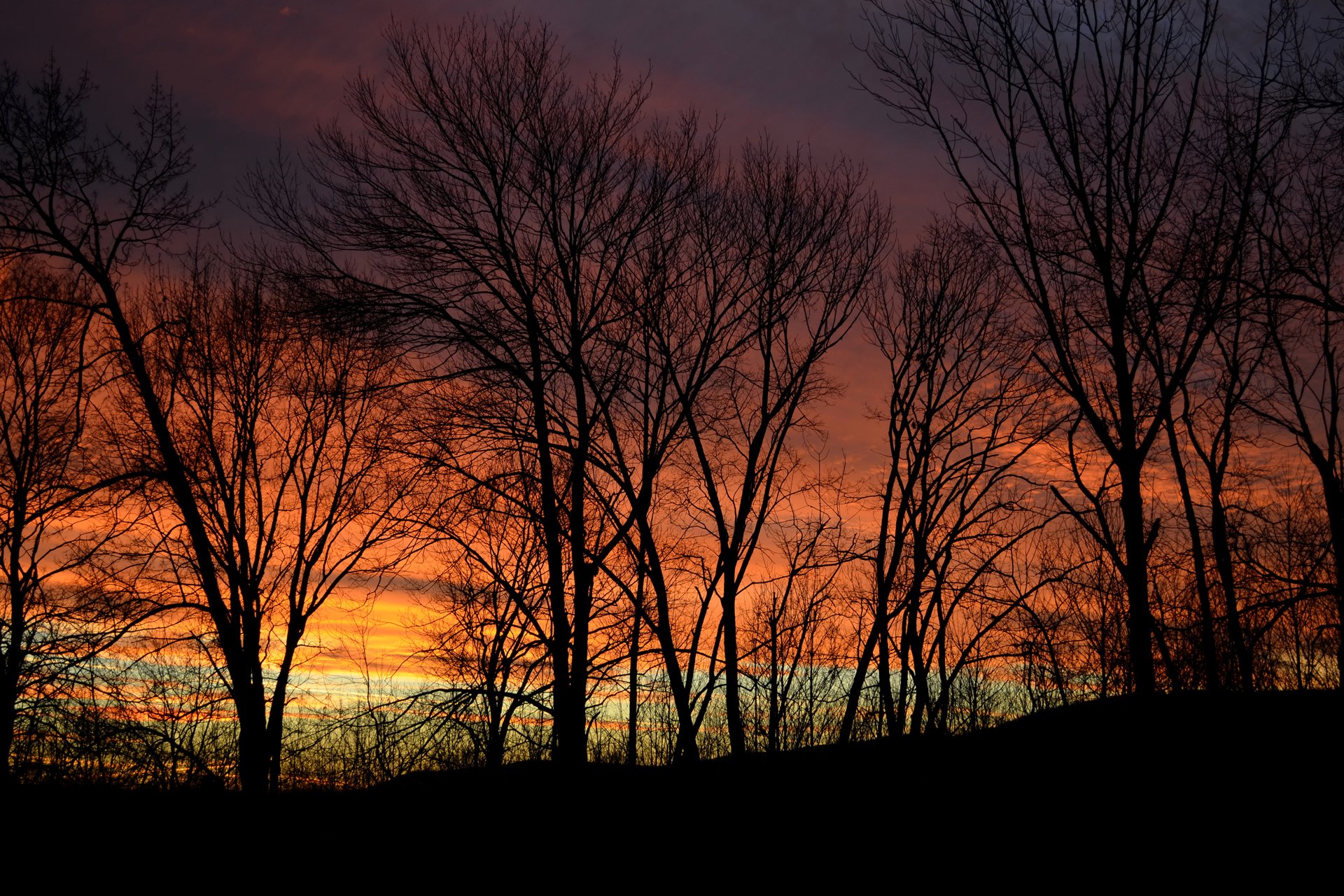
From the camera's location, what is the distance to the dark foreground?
7121 mm

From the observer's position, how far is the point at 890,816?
28.3 ft

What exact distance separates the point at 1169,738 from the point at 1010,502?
45.7 feet

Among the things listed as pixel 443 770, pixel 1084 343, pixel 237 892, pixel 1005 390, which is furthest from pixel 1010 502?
pixel 237 892

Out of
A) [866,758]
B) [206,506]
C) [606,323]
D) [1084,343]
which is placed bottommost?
[866,758]

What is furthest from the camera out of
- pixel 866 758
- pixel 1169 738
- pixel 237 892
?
pixel 866 758

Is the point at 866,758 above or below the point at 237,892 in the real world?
above

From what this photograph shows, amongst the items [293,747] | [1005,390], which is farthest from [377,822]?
[1005,390]

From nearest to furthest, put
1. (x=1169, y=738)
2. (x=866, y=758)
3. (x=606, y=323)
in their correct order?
(x=1169, y=738)
(x=866, y=758)
(x=606, y=323)

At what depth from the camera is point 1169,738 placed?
9.29m

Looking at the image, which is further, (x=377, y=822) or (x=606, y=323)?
(x=606, y=323)

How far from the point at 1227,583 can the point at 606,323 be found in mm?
14800

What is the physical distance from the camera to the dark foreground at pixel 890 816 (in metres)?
7.12

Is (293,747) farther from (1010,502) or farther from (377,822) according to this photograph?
(1010,502)

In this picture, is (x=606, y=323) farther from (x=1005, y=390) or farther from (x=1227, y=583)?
(x=1227, y=583)
